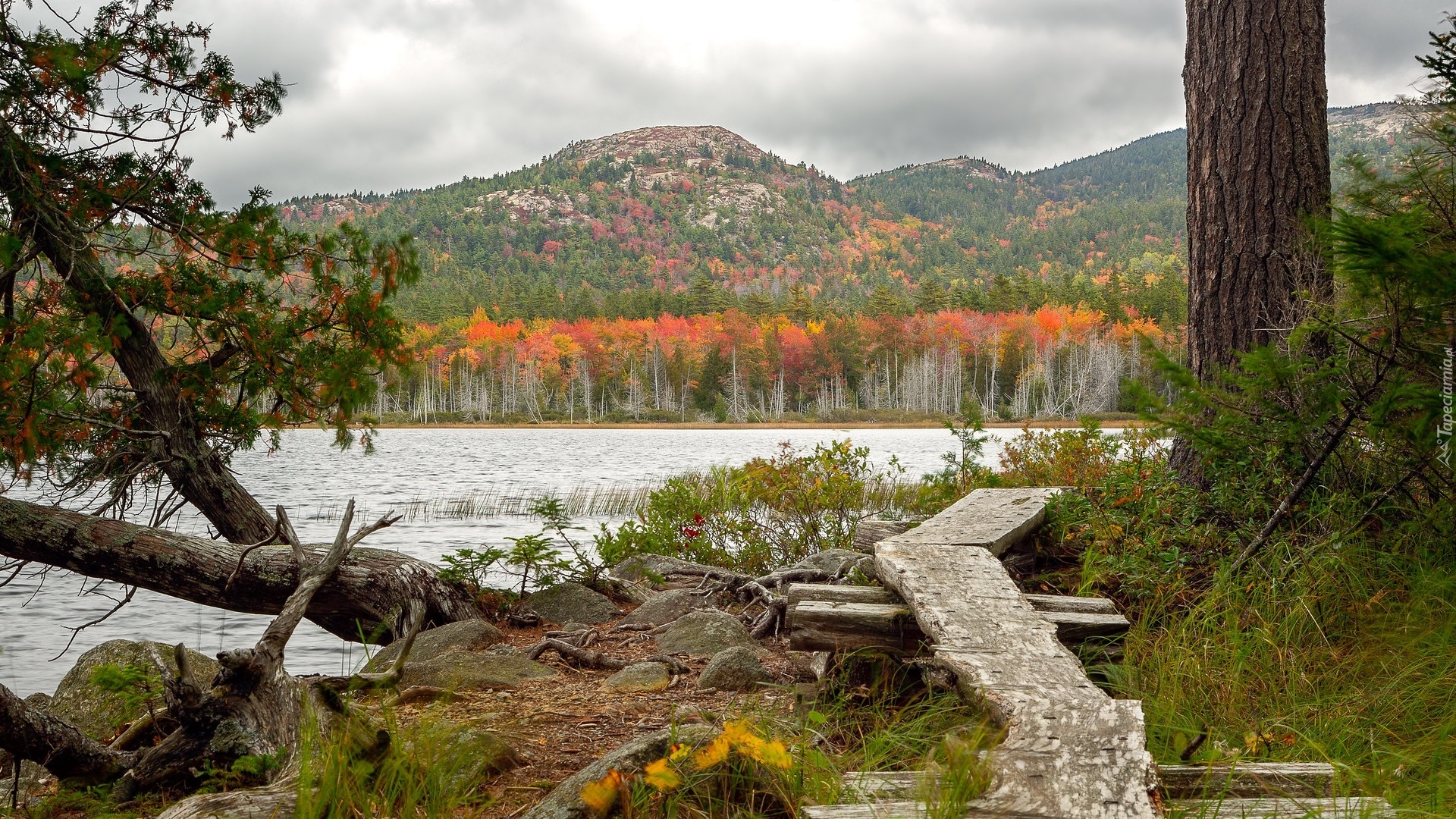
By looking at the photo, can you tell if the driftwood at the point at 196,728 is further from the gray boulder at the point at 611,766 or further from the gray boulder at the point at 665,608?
the gray boulder at the point at 665,608

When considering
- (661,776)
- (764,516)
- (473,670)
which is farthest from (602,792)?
(764,516)

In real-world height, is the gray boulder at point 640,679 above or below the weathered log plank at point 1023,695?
below

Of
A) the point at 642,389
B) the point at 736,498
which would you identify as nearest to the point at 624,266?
the point at 642,389

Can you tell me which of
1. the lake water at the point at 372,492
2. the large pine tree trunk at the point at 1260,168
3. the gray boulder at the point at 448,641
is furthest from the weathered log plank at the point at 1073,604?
the lake water at the point at 372,492

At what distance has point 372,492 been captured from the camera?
2192cm

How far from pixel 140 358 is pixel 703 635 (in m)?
3.85

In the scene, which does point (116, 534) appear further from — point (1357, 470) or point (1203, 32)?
point (1203, 32)

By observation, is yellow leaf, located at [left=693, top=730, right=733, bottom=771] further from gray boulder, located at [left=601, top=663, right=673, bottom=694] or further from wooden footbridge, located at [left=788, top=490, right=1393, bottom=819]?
gray boulder, located at [left=601, top=663, right=673, bottom=694]

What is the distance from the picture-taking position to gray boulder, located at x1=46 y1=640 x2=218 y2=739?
476cm

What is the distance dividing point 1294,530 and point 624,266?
5774 inches

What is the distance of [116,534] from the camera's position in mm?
5234

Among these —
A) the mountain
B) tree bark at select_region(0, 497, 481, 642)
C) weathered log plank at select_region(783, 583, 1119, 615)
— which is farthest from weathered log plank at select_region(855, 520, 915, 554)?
the mountain

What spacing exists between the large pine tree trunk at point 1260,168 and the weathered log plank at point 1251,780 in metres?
2.95

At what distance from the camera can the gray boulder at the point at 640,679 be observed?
4121 millimetres
